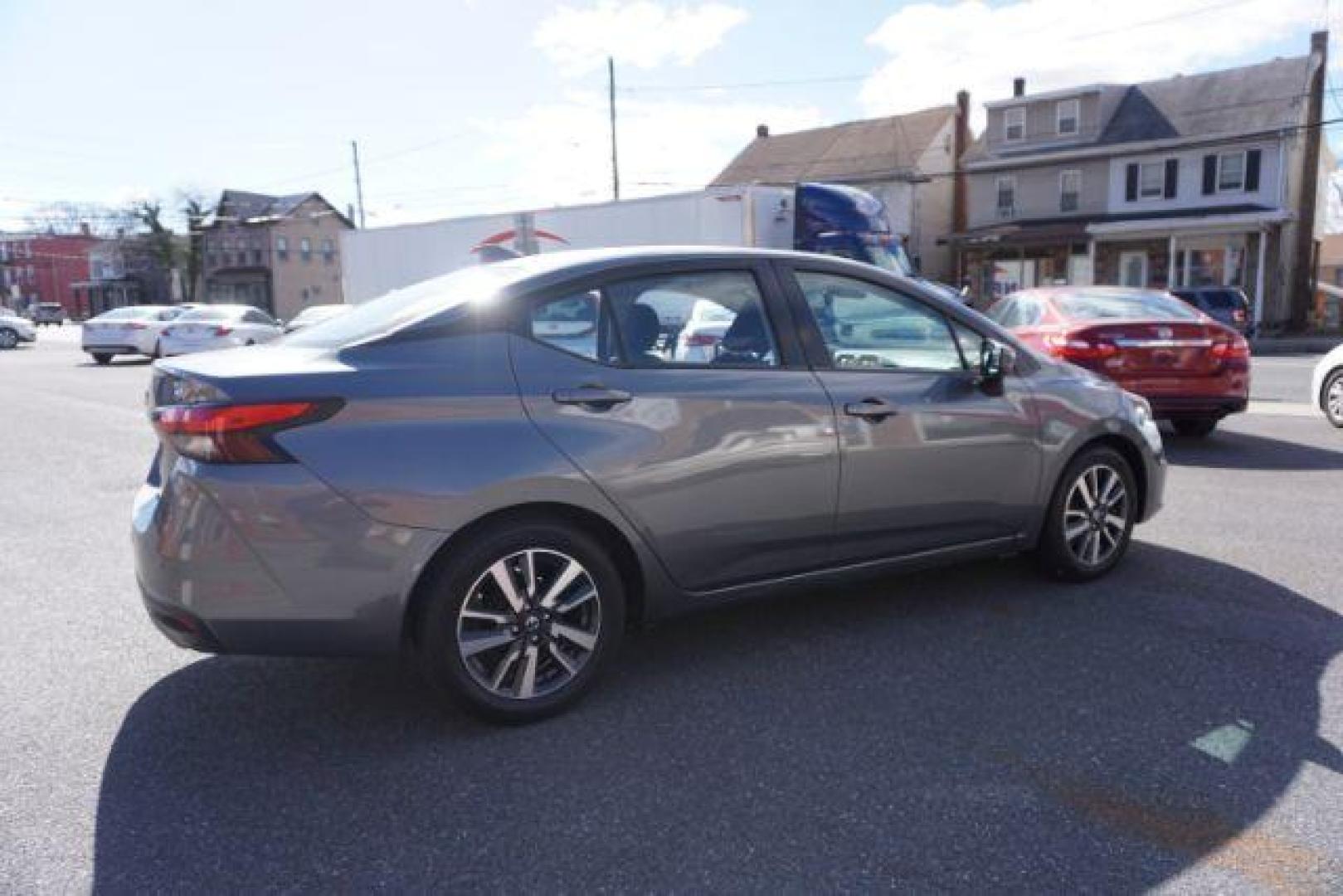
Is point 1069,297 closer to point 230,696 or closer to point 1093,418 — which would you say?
point 1093,418

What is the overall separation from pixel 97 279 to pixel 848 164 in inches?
2711

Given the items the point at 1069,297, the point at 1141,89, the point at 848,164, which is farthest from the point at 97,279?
the point at 1069,297

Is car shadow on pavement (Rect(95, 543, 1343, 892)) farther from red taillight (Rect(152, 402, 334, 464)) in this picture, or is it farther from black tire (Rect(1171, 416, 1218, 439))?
black tire (Rect(1171, 416, 1218, 439))

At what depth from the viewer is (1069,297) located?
9.15 metres

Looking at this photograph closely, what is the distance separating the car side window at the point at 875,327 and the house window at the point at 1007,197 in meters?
34.7

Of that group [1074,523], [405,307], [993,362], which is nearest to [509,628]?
[405,307]

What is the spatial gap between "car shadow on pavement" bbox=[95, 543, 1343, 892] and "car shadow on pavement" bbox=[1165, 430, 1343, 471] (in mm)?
3900

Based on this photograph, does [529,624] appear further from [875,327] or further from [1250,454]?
[1250,454]

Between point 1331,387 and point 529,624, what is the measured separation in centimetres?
958

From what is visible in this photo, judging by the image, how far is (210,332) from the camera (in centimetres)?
2125

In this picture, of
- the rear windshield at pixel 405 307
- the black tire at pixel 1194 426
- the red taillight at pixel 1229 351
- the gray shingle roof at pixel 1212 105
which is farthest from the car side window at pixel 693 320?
the gray shingle roof at pixel 1212 105

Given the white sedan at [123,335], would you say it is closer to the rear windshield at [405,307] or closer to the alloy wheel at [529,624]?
the rear windshield at [405,307]

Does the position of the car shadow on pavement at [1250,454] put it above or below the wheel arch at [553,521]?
below

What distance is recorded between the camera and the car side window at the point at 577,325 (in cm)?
338
